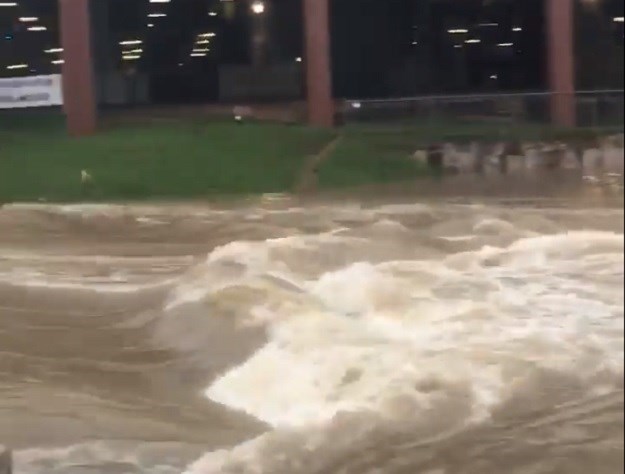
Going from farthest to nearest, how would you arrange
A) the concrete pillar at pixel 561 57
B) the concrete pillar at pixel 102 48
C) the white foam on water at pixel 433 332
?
the concrete pillar at pixel 102 48, the concrete pillar at pixel 561 57, the white foam on water at pixel 433 332

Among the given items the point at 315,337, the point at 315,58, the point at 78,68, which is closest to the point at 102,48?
the point at 78,68

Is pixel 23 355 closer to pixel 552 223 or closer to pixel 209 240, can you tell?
pixel 209 240

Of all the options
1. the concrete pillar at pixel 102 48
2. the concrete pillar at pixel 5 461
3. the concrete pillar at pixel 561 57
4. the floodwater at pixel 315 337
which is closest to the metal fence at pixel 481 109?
the concrete pillar at pixel 561 57

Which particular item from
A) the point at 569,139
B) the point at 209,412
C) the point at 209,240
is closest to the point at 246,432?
the point at 209,412

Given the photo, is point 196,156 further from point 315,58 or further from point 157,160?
point 315,58

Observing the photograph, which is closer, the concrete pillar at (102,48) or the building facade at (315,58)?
the building facade at (315,58)

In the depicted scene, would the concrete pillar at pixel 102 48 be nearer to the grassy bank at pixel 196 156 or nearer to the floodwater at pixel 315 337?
the grassy bank at pixel 196 156
